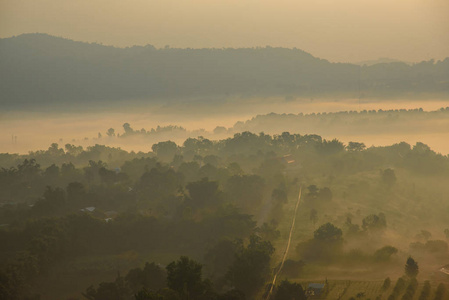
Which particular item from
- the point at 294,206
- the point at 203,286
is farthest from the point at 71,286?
the point at 294,206

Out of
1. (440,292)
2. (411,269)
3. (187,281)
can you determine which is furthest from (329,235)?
(187,281)

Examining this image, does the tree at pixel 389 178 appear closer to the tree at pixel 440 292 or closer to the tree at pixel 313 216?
the tree at pixel 313 216

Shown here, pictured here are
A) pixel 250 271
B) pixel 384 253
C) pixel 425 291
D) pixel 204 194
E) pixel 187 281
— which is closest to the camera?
pixel 187 281

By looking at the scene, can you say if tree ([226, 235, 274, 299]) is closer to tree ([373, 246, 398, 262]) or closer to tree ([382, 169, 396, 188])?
tree ([373, 246, 398, 262])

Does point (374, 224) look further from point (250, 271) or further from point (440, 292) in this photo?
point (250, 271)

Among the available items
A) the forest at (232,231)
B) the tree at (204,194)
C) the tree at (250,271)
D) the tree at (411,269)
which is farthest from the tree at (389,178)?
the tree at (250,271)

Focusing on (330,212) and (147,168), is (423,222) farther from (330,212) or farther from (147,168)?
(147,168)

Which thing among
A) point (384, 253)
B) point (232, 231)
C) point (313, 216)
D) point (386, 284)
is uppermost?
point (313, 216)

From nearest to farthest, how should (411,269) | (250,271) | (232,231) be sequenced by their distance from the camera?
(250,271)
(411,269)
(232,231)
